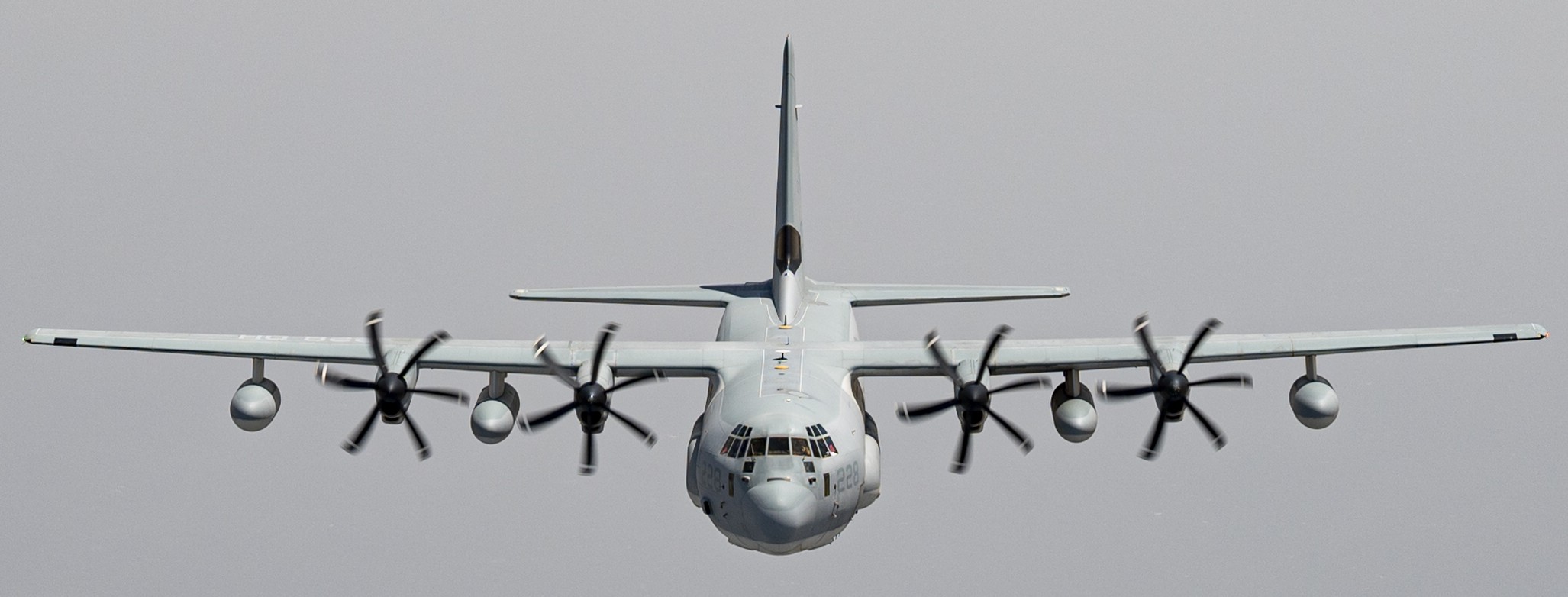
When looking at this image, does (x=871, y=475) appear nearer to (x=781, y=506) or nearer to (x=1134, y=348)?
(x=781, y=506)

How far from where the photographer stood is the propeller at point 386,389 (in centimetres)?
3659

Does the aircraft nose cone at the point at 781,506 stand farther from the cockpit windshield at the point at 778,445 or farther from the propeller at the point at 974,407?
the propeller at the point at 974,407

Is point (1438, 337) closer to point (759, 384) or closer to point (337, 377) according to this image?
point (759, 384)

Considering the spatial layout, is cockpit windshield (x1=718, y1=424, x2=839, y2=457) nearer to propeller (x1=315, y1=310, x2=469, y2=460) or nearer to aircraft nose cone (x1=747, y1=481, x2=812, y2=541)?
aircraft nose cone (x1=747, y1=481, x2=812, y2=541)

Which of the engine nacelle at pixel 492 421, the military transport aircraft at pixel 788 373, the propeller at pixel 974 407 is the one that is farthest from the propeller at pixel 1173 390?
the engine nacelle at pixel 492 421

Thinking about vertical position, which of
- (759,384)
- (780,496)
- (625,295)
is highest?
(625,295)

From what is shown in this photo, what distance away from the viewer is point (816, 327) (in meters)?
40.4

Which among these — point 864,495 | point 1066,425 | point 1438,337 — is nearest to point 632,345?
point 864,495

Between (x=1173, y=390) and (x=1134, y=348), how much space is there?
6.77ft

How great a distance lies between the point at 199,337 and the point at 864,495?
15.2 meters

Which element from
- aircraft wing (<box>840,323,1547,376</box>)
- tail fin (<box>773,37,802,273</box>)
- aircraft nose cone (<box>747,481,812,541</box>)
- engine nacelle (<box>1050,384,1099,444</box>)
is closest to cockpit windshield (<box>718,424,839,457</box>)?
aircraft nose cone (<box>747,481,812,541</box>)

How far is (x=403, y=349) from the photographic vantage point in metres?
38.0

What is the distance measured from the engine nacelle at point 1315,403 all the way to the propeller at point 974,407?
6.52 metres

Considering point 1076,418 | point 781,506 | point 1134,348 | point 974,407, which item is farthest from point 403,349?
point 1134,348
